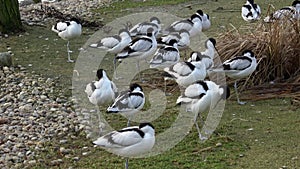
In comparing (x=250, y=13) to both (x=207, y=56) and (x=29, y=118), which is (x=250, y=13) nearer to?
(x=207, y=56)

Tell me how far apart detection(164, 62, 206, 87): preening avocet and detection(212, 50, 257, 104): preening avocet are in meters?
0.35

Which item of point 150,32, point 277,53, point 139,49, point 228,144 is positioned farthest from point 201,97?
point 150,32

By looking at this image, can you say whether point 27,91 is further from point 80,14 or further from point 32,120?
point 80,14

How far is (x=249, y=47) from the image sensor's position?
29.2 ft

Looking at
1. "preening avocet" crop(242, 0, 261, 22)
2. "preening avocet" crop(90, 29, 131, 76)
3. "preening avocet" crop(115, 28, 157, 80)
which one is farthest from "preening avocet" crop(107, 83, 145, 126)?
"preening avocet" crop(242, 0, 261, 22)

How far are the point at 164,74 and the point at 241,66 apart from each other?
3.42 feet

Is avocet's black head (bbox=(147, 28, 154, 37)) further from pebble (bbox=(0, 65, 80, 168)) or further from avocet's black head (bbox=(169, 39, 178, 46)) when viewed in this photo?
pebble (bbox=(0, 65, 80, 168))

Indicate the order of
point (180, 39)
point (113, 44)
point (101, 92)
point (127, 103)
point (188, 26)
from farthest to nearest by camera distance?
1. point (188, 26)
2. point (180, 39)
3. point (113, 44)
4. point (101, 92)
5. point (127, 103)

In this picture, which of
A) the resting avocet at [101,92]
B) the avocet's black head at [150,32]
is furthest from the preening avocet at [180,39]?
the resting avocet at [101,92]

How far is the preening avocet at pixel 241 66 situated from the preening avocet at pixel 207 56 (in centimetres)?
25

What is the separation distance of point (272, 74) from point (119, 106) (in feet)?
9.82

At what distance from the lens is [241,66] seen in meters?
8.11

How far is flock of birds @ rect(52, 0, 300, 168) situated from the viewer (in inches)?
220

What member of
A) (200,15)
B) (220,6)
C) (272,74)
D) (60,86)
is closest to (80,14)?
(220,6)
